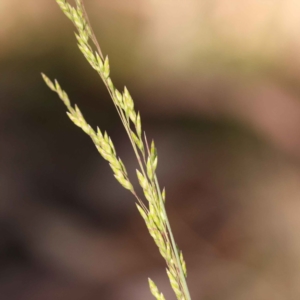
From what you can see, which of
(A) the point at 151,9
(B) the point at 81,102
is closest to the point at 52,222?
(B) the point at 81,102

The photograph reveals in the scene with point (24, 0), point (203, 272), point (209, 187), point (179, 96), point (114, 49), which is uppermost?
point (24, 0)

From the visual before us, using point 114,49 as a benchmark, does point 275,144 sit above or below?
below

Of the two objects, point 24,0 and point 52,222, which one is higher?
point 24,0

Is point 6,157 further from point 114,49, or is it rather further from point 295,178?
point 295,178

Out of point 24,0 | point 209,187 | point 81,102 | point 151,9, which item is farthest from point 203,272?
point 24,0

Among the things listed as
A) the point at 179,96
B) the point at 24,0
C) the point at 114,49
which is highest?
the point at 24,0

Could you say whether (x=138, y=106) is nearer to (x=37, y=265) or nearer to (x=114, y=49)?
(x=114, y=49)
